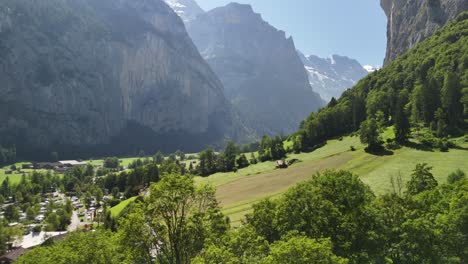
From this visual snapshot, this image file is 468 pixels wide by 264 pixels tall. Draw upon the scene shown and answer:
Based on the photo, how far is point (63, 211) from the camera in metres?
122

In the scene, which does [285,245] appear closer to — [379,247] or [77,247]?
[379,247]

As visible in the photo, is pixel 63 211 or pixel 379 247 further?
pixel 63 211

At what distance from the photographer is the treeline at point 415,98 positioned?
104938 millimetres

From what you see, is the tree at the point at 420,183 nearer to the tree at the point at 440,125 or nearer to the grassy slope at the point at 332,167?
the grassy slope at the point at 332,167

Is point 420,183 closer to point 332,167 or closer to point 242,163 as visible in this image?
point 332,167

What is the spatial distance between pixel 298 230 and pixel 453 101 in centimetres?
8822

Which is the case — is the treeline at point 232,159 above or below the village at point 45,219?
above

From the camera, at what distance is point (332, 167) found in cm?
9275

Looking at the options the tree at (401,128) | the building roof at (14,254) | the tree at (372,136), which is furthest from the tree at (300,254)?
the tree at (401,128)

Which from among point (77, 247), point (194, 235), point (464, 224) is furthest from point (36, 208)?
point (464, 224)

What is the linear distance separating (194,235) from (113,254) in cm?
1842

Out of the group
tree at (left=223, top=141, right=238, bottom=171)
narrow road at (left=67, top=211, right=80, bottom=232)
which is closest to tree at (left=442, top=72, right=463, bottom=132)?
tree at (left=223, top=141, right=238, bottom=171)

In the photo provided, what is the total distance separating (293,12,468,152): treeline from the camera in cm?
10494

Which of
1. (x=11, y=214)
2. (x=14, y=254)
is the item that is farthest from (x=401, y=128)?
(x=11, y=214)
